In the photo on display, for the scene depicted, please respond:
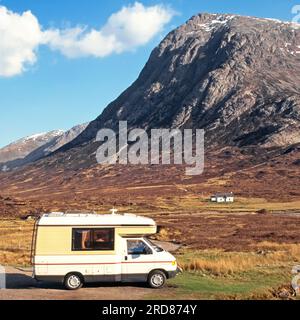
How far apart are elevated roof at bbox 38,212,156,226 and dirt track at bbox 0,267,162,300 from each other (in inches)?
115

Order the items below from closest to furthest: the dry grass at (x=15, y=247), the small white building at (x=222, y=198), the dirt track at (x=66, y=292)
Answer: the dirt track at (x=66, y=292), the dry grass at (x=15, y=247), the small white building at (x=222, y=198)

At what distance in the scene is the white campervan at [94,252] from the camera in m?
22.8

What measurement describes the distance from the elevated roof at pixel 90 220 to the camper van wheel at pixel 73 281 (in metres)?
2.30

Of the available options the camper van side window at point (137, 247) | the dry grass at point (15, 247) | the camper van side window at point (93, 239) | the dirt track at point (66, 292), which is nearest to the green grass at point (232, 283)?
the dirt track at point (66, 292)

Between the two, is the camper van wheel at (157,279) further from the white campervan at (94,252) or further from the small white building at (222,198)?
the small white building at (222,198)

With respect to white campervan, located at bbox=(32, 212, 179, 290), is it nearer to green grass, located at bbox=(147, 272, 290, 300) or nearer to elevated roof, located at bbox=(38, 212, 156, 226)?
elevated roof, located at bbox=(38, 212, 156, 226)

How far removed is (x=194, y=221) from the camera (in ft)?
253

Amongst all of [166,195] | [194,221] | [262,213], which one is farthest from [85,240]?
[166,195]

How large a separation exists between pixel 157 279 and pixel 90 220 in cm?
406

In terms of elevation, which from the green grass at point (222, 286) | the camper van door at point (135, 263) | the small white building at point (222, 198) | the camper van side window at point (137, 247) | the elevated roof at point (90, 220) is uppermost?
the small white building at point (222, 198)

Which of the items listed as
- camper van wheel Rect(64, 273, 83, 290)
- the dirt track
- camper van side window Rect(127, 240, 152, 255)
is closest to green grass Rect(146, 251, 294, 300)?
the dirt track
